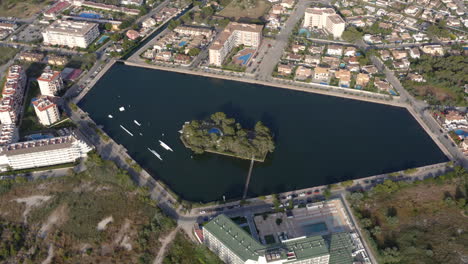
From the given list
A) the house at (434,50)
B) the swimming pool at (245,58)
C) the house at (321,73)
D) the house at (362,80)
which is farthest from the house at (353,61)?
the swimming pool at (245,58)

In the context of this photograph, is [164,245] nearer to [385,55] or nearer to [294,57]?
[294,57]

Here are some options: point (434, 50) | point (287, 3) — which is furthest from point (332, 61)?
point (287, 3)

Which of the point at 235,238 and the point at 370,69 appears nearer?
the point at 235,238

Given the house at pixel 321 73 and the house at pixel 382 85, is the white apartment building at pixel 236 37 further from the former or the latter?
the house at pixel 382 85

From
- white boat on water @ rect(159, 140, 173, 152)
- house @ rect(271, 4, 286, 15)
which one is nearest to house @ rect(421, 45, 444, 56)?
house @ rect(271, 4, 286, 15)

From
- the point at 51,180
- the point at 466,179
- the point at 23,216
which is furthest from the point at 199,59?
the point at 466,179

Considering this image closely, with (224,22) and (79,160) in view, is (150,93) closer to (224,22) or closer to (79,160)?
(79,160)

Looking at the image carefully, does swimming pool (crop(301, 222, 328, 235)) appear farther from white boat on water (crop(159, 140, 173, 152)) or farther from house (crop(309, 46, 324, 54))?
house (crop(309, 46, 324, 54))
